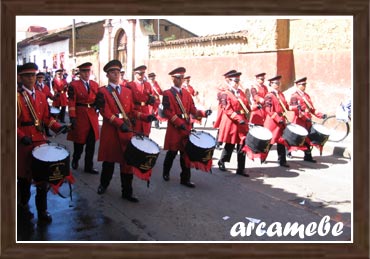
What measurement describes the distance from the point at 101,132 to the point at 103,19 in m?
1.47

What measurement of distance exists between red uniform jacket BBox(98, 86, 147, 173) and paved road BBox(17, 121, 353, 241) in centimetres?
18

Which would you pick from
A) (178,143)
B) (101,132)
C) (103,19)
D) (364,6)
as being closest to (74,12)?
(103,19)

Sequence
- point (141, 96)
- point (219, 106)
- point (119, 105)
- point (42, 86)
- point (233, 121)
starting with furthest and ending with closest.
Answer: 1. point (233, 121)
2. point (219, 106)
3. point (141, 96)
4. point (119, 105)
5. point (42, 86)

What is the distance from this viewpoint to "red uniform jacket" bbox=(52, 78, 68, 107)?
5.90 meters

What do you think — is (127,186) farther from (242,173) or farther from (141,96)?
(242,173)

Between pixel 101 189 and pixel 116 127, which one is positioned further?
pixel 116 127

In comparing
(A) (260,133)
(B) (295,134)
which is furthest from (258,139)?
(B) (295,134)

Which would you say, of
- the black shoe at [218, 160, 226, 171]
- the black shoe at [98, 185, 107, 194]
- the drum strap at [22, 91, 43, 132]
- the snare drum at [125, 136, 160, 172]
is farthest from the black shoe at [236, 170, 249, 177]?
the drum strap at [22, 91, 43, 132]

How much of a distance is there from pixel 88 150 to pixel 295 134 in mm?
2506

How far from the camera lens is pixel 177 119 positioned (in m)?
6.28

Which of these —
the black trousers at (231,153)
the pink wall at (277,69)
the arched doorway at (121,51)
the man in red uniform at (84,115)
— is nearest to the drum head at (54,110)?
the man in red uniform at (84,115)

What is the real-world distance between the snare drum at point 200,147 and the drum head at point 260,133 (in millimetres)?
627

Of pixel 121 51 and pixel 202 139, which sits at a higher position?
pixel 121 51

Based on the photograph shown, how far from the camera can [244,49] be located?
628 cm
